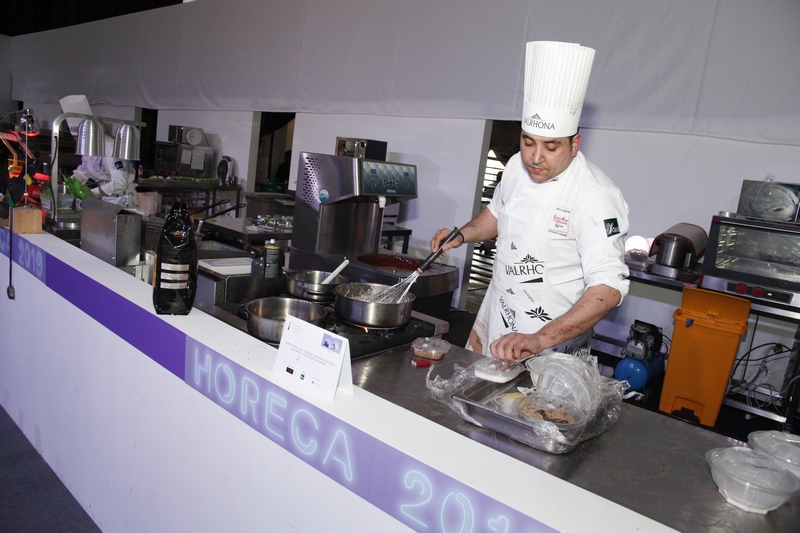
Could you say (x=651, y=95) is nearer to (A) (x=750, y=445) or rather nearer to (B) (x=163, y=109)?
(A) (x=750, y=445)

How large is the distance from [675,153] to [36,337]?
374 cm

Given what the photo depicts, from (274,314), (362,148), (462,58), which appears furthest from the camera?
(462,58)

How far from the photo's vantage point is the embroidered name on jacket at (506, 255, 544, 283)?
1.92 metres

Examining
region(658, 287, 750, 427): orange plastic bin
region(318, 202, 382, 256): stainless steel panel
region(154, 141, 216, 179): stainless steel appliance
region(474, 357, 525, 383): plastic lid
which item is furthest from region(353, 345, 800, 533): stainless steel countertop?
region(154, 141, 216, 179): stainless steel appliance

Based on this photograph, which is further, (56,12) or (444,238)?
(56,12)

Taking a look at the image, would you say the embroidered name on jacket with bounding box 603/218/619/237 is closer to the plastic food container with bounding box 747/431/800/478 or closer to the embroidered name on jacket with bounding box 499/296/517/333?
the embroidered name on jacket with bounding box 499/296/517/333

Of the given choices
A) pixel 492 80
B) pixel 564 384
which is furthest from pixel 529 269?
pixel 492 80

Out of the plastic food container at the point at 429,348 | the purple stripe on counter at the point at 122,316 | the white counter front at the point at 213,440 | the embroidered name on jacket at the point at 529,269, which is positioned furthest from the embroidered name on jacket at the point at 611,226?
the purple stripe on counter at the point at 122,316

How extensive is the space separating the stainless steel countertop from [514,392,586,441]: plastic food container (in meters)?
0.06

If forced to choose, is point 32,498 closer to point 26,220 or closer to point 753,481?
point 26,220

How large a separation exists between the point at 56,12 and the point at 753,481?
12.5 meters

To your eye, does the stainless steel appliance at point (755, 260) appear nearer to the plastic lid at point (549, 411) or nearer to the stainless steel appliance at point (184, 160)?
the plastic lid at point (549, 411)

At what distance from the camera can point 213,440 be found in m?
1.50

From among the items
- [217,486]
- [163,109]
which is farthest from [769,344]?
Result: [163,109]
